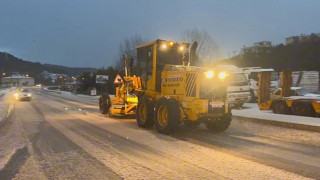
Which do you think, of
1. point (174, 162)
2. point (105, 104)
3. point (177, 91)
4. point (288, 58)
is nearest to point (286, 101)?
point (177, 91)

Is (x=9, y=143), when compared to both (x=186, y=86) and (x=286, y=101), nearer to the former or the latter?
(x=186, y=86)

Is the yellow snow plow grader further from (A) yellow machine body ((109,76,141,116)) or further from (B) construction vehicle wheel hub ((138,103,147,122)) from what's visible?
(A) yellow machine body ((109,76,141,116))

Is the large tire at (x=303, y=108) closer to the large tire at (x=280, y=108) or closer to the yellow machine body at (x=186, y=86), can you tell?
the large tire at (x=280, y=108)

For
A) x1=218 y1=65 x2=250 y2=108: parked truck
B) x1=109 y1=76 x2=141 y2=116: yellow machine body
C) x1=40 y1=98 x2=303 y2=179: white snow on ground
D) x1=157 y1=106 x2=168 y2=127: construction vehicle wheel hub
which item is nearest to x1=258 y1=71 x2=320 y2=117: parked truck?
x1=218 y1=65 x2=250 y2=108: parked truck

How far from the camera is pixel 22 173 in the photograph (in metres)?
8.05

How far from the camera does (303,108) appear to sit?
66.1 ft

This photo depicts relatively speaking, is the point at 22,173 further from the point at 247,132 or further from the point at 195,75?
the point at 247,132

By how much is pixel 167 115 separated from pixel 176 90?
117cm

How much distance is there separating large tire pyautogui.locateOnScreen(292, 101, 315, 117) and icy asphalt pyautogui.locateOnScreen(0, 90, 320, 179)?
5.47 meters

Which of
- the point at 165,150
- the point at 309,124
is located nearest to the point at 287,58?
the point at 309,124

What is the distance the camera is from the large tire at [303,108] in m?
19.8

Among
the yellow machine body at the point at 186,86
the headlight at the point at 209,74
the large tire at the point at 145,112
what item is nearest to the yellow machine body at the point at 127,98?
the large tire at the point at 145,112

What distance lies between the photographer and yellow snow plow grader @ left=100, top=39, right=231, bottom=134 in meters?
13.5

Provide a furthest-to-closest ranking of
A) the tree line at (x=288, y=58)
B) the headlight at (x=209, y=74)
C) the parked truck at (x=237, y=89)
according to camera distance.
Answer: the tree line at (x=288, y=58) < the parked truck at (x=237, y=89) < the headlight at (x=209, y=74)
